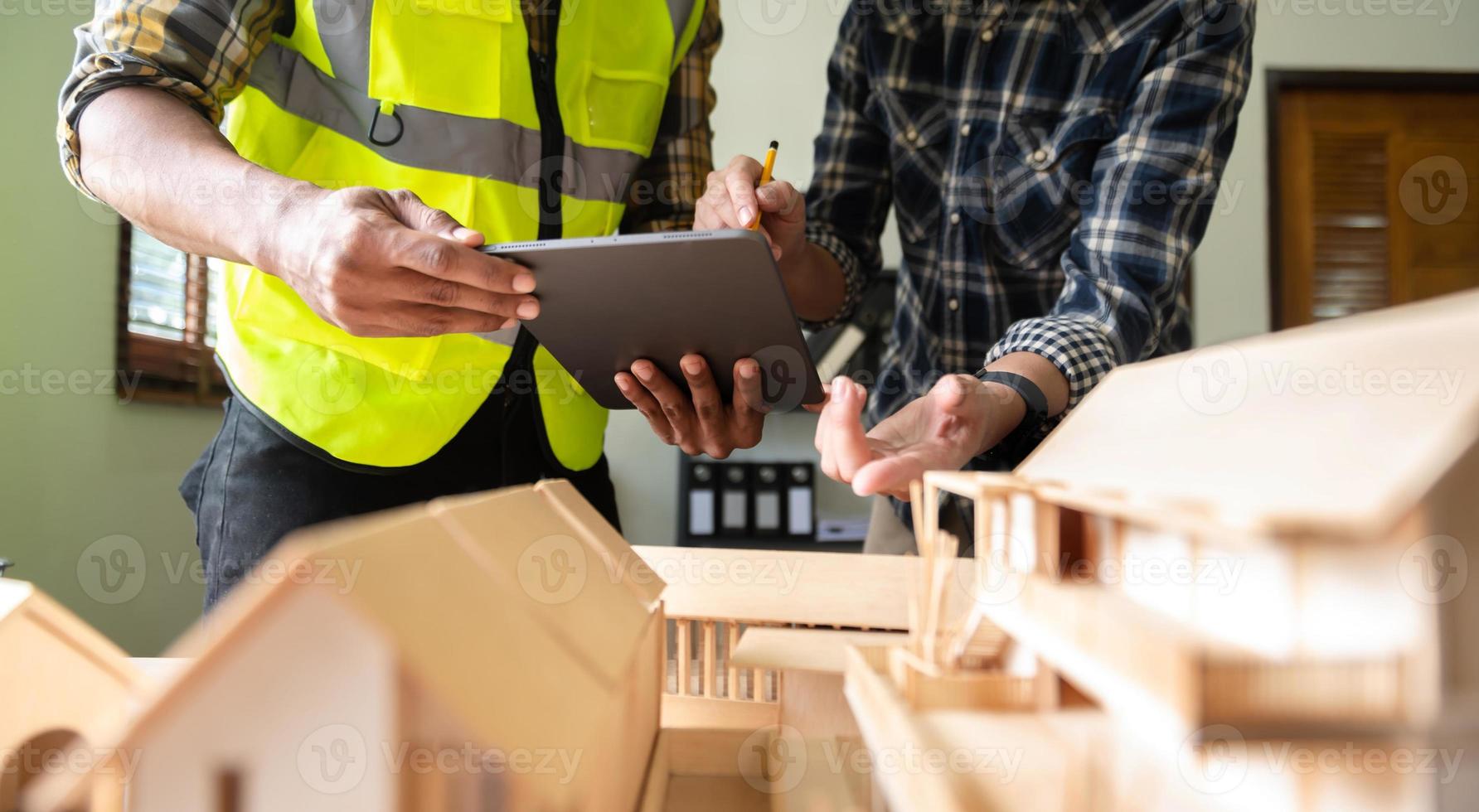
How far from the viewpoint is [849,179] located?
1.42 m

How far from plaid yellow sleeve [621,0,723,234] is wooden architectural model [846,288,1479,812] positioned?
2.90ft

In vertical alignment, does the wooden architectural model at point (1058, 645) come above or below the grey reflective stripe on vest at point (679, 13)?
below

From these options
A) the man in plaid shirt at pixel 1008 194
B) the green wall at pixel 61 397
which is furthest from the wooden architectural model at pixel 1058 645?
the green wall at pixel 61 397

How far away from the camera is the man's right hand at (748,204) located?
0.95 metres

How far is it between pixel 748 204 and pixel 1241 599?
29.1 inches

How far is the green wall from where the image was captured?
180 centimetres

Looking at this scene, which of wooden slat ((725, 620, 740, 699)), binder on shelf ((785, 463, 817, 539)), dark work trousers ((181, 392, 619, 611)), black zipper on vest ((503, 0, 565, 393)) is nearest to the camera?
wooden slat ((725, 620, 740, 699))

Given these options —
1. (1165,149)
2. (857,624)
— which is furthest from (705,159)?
(857,624)

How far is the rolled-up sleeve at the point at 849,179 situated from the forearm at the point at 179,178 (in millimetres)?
827

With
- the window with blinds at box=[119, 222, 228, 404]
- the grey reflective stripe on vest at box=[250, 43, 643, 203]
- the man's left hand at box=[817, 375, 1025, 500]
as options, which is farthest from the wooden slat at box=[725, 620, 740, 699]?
the window with blinds at box=[119, 222, 228, 404]

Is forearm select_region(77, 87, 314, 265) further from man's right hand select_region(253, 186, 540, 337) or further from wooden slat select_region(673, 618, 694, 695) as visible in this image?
wooden slat select_region(673, 618, 694, 695)

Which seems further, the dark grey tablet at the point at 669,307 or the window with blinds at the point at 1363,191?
the window with blinds at the point at 1363,191

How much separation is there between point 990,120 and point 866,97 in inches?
9.3

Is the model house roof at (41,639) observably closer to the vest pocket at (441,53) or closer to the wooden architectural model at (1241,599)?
the wooden architectural model at (1241,599)
